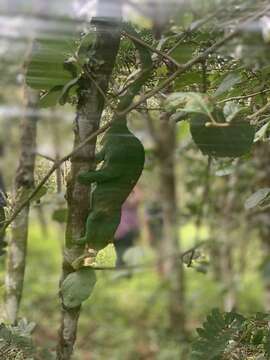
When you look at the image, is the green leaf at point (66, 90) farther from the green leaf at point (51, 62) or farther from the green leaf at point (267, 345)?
the green leaf at point (267, 345)

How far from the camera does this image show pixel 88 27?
69 cm

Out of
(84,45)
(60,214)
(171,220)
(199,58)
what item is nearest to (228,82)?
(199,58)

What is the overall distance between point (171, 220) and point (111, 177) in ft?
5.58

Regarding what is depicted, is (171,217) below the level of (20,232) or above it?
above

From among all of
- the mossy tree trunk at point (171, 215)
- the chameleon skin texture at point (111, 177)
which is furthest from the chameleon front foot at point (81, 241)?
the mossy tree trunk at point (171, 215)

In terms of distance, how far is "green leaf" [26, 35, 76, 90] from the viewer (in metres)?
0.66

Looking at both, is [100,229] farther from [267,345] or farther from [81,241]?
[267,345]

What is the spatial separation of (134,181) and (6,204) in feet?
0.57

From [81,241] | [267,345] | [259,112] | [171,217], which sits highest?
[171,217]

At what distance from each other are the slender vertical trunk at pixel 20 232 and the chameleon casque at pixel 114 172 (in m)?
0.22

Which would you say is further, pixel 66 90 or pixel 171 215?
pixel 171 215

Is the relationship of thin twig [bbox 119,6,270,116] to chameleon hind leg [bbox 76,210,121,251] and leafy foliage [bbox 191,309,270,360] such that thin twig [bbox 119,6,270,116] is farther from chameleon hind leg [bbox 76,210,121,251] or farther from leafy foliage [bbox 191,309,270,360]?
leafy foliage [bbox 191,309,270,360]

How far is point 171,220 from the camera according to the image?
2.36 m

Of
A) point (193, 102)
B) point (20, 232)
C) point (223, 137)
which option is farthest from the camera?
point (20, 232)
